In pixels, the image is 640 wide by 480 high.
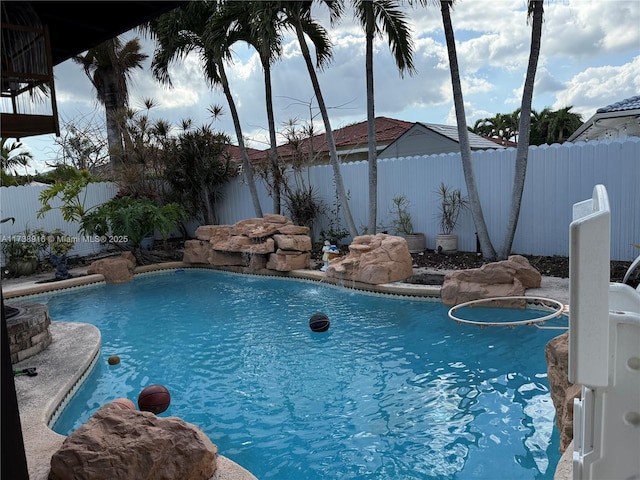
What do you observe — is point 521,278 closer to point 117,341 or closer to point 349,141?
point 117,341

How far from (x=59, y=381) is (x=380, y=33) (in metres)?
8.48

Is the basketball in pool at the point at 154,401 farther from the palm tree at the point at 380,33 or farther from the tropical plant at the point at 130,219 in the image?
the tropical plant at the point at 130,219

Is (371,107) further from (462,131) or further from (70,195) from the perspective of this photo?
(70,195)

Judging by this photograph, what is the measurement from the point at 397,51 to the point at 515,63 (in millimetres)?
2387

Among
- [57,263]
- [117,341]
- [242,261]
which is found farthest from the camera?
[242,261]

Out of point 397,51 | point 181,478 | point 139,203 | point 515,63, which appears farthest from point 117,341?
point 515,63

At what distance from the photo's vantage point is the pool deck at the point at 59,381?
3.02 m

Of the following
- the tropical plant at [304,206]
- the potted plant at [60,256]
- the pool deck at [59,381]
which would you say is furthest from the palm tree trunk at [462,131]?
the potted plant at [60,256]

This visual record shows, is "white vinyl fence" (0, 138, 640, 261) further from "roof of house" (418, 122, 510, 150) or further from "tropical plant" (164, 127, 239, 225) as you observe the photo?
"roof of house" (418, 122, 510, 150)

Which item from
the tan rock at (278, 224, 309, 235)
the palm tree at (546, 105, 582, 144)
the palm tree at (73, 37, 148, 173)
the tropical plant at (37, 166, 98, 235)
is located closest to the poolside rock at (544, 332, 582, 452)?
the tan rock at (278, 224, 309, 235)

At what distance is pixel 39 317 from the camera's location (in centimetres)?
550

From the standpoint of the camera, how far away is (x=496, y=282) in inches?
281

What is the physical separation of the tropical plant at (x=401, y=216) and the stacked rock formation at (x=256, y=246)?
2.14 meters

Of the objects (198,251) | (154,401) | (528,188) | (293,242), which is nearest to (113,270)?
(198,251)
